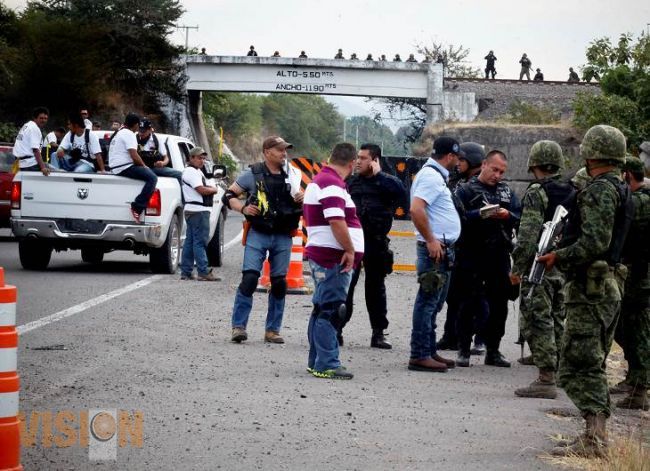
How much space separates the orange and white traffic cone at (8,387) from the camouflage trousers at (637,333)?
5070 mm

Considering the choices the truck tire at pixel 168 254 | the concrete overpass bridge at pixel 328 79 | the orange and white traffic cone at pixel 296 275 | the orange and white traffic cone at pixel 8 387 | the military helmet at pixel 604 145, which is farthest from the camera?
the concrete overpass bridge at pixel 328 79

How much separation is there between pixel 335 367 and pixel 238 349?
173 cm

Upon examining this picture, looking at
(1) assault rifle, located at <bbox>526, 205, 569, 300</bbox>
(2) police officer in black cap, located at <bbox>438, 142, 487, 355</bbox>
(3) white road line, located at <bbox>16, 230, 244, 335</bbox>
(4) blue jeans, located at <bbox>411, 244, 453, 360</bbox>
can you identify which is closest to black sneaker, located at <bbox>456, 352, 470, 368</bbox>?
(2) police officer in black cap, located at <bbox>438, 142, 487, 355</bbox>

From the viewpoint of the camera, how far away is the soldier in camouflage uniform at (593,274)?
7480mm

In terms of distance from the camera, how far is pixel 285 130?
16312cm

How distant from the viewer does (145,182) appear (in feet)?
60.5

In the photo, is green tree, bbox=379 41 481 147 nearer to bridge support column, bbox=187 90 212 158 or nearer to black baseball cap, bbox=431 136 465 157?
bridge support column, bbox=187 90 212 158

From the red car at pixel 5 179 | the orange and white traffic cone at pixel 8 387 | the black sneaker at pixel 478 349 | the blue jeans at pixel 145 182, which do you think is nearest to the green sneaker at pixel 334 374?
→ the black sneaker at pixel 478 349

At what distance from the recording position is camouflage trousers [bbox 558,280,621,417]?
24.5ft

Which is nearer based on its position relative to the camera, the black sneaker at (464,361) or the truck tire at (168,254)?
the black sneaker at (464,361)

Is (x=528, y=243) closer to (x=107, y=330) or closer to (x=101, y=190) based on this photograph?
(x=107, y=330)

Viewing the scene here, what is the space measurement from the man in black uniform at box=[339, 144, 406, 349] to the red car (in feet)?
50.6

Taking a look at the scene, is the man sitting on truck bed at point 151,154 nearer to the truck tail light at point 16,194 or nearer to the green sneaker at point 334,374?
the truck tail light at point 16,194

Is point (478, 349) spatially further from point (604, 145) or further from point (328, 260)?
point (604, 145)
